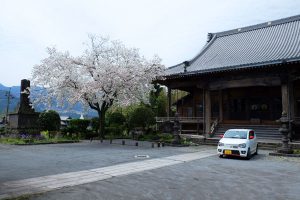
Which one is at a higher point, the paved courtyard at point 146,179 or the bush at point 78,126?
the bush at point 78,126

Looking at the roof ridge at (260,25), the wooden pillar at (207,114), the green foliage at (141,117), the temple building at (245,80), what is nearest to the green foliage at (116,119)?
the green foliage at (141,117)

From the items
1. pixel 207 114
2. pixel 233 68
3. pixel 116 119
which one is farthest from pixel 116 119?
pixel 233 68

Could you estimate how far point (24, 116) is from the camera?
23.1 meters

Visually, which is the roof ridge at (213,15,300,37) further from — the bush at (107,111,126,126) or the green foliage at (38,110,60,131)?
the green foliage at (38,110,60,131)

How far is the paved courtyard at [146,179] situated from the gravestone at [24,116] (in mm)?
11006

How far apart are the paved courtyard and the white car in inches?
53.5

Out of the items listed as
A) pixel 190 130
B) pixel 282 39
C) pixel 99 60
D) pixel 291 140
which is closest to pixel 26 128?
pixel 99 60

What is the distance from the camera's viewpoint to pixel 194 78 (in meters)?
24.2

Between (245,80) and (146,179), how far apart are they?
1537 cm

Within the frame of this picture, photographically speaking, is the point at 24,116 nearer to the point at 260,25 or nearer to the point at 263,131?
the point at 263,131

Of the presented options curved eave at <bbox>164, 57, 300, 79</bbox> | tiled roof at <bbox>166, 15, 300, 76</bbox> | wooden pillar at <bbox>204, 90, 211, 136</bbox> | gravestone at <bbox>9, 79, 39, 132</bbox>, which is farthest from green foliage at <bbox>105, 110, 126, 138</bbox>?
wooden pillar at <bbox>204, 90, 211, 136</bbox>

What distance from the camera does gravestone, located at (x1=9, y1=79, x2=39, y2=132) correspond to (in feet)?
74.9

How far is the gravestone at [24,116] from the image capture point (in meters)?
22.8

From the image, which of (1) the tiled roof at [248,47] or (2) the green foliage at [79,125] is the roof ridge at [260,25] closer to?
(1) the tiled roof at [248,47]
